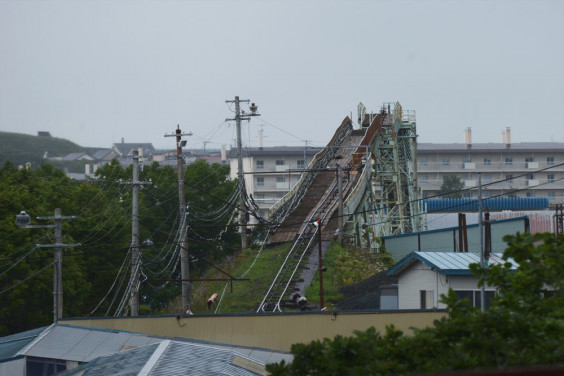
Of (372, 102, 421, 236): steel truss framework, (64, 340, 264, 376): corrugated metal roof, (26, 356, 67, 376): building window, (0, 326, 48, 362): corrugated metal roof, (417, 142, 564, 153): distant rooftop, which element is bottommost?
(26, 356, 67, 376): building window

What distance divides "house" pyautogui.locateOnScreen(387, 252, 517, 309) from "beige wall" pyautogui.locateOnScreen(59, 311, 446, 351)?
3.50 meters

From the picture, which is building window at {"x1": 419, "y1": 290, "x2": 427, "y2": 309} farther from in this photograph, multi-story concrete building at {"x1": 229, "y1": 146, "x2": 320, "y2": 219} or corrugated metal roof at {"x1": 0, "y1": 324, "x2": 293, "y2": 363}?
multi-story concrete building at {"x1": 229, "y1": 146, "x2": 320, "y2": 219}

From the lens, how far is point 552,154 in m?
128

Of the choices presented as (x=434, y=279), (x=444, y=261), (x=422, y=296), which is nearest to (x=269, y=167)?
(x=422, y=296)

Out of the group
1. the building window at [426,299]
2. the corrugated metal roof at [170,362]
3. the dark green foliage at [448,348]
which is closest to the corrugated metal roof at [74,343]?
the corrugated metal roof at [170,362]

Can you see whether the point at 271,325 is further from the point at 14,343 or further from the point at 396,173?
the point at 396,173

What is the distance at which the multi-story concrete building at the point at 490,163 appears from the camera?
12669 cm

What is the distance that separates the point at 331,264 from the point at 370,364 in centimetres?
3511

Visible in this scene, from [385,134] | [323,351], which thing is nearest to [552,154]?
[385,134]

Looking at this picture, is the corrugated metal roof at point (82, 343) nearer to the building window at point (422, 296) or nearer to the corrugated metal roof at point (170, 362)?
the corrugated metal roof at point (170, 362)

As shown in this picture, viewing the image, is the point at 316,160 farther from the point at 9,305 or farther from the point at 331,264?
the point at 9,305

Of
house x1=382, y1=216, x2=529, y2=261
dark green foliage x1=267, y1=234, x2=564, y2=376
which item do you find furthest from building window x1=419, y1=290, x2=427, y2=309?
dark green foliage x1=267, y1=234, x2=564, y2=376

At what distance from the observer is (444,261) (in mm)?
31484

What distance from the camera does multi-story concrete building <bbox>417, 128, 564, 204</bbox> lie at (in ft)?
416
